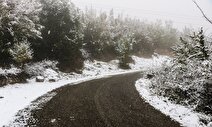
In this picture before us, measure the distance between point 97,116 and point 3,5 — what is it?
42.6ft

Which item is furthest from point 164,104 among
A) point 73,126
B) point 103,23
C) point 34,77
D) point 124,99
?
point 103,23

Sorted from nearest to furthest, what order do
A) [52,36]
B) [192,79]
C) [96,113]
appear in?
[96,113]
[192,79]
[52,36]

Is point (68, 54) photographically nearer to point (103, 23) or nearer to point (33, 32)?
point (33, 32)

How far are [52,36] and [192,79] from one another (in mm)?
17167

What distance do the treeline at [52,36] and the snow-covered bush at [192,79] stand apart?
445 inches

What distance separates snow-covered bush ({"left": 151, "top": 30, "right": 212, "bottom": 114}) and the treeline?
11305 millimetres

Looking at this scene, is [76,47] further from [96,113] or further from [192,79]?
[96,113]

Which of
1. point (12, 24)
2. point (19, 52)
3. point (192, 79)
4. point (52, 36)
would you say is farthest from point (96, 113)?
point (52, 36)

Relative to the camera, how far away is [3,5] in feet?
63.9

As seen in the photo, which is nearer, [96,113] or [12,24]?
[96,113]

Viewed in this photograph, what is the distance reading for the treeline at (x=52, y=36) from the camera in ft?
67.6

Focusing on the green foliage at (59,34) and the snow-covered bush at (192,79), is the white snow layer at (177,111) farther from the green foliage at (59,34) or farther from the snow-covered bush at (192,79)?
the green foliage at (59,34)

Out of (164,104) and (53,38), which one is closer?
(164,104)

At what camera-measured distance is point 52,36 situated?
27844 mm
